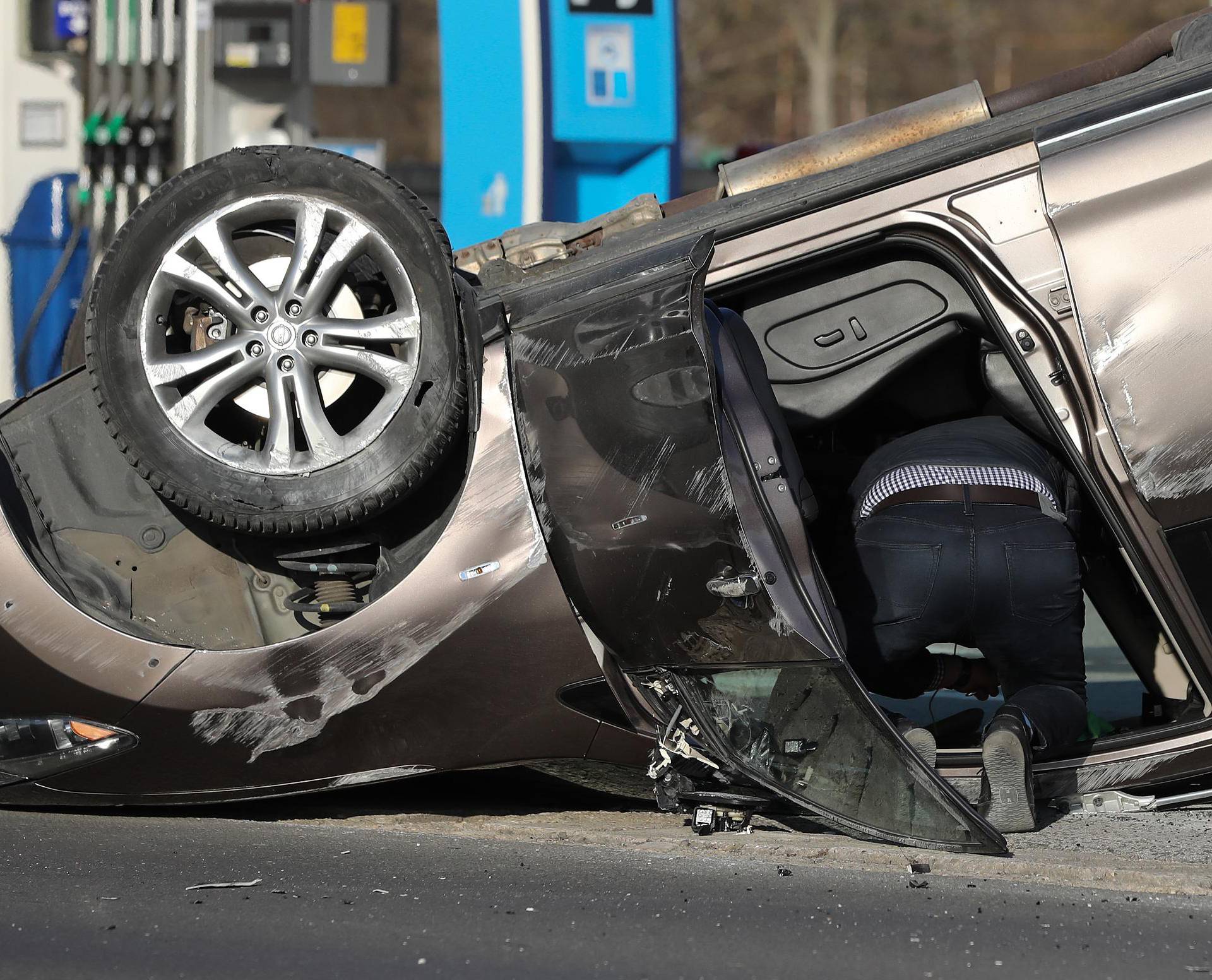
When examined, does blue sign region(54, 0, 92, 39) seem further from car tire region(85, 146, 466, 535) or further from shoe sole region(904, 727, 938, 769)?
shoe sole region(904, 727, 938, 769)

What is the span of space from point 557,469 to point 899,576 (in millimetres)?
957

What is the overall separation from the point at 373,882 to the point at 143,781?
77 centimetres

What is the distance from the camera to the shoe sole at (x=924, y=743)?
335 centimetres

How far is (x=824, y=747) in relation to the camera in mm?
3162

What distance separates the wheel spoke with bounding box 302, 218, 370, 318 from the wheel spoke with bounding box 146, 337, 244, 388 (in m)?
0.21


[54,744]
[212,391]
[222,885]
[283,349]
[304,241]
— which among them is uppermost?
[304,241]

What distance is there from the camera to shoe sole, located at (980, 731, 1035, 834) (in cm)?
328

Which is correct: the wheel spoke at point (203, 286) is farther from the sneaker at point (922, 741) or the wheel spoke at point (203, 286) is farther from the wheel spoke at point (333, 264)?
the sneaker at point (922, 741)

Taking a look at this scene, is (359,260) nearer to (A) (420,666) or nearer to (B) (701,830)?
(A) (420,666)

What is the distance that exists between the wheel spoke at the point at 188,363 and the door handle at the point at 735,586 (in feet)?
4.24

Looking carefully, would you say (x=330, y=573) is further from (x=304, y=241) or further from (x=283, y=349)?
(x=304, y=241)

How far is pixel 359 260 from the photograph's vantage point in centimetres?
360

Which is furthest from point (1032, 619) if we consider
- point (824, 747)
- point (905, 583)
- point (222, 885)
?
point (222, 885)

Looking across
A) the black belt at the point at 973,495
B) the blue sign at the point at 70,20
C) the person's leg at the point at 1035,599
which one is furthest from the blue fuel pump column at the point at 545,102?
the person's leg at the point at 1035,599
